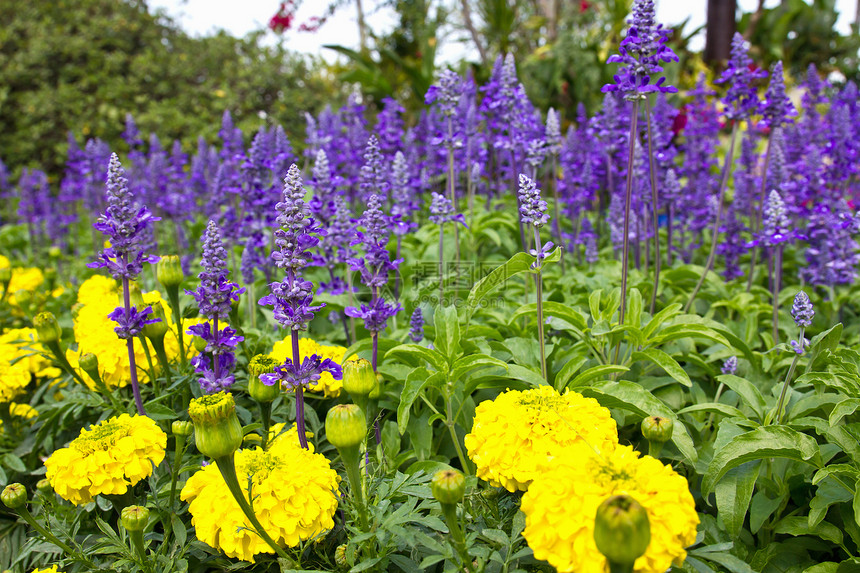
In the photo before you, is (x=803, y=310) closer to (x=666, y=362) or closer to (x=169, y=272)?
(x=666, y=362)

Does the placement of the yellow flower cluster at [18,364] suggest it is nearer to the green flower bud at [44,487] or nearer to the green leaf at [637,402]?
the green flower bud at [44,487]

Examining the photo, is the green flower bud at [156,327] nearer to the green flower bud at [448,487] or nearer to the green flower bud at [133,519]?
the green flower bud at [133,519]

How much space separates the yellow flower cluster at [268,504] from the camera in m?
1.57

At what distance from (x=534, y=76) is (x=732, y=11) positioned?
14.8 ft

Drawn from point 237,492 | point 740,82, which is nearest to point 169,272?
point 237,492

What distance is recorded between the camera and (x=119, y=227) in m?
1.84

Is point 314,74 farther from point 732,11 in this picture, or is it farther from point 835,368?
point 835,368

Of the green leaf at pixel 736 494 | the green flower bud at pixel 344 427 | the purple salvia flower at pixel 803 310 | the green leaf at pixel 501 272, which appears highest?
the green leaf at pixel 501 272

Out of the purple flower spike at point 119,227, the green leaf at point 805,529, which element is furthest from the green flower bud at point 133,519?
the green leaf at point 805,529

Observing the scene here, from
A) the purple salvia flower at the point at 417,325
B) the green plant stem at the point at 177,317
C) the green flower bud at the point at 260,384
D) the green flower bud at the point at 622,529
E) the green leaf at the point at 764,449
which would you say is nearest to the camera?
the green flower bud at the point at 622,529

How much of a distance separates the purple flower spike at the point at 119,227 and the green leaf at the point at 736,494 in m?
1.99

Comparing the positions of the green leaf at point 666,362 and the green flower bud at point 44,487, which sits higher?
the green leaf at point 666,362

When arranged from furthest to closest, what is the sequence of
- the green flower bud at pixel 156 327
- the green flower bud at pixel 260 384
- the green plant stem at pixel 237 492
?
1. the green flower bud at pixel 156 327
2. the green flower bud at pixel 260 384
3. the green plant stem at pixel 237 492

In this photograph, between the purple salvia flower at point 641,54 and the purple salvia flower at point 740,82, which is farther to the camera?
the purple salvia flower at point 740,82
